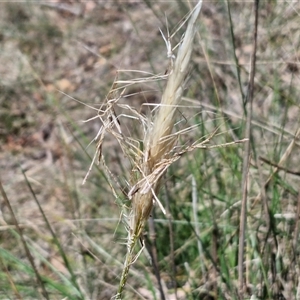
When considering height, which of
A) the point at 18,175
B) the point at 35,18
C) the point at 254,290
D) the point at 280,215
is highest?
the point at 35,18

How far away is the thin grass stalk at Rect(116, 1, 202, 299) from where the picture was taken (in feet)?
1.96

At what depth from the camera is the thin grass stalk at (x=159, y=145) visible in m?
0.60

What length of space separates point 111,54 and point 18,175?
104cm

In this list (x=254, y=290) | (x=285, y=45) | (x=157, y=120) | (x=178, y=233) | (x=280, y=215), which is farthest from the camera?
(x=285, y=45)

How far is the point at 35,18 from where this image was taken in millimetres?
3514

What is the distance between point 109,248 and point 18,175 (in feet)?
2.73

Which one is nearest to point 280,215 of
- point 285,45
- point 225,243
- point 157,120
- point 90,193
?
point 225,243

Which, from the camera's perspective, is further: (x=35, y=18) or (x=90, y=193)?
(x=35, y=18)

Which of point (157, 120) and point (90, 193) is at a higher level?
point (157, 120)

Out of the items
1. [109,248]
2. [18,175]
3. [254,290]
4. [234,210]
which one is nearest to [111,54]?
[18,175]

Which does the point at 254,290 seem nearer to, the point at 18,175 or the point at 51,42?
the point at 18,175

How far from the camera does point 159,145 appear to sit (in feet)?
2.13

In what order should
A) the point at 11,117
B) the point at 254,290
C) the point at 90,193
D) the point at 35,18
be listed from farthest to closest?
1. the point at 35,18
2. the point at 11,117
3. the point at 90,193
4. the point at 254,290

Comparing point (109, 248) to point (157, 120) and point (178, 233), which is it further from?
point (157, 120)
